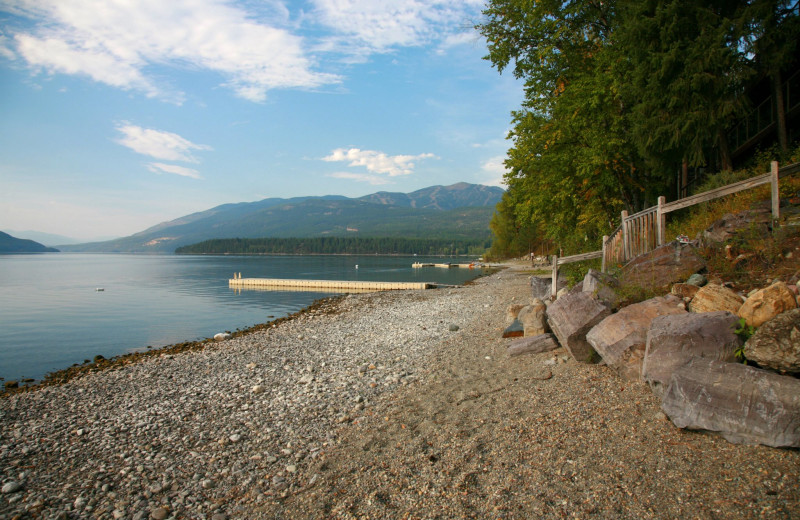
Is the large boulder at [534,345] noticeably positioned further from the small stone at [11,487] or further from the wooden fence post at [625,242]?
the small stone at [11,487]

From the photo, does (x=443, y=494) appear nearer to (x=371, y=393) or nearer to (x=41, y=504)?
(x=371, y=393)

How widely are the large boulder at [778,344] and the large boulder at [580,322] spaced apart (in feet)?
10.0

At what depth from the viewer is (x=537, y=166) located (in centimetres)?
2253

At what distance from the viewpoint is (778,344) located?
5.36 metres

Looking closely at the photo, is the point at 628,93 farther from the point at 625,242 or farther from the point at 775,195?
the point at 775,195

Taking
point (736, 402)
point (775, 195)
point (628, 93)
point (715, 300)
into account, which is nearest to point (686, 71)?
point (628, 93)

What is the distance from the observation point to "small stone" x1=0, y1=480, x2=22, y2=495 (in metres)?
6.42

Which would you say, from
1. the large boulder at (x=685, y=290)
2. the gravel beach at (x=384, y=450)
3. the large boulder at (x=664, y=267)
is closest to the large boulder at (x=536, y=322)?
the gravel beach at (x=384, y=450)

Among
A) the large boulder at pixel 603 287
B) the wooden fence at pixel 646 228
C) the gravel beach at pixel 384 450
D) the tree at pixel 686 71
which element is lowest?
the gravel beach at pixel 384 450

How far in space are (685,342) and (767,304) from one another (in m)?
1.09

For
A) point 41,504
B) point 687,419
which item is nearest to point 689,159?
point 687,419

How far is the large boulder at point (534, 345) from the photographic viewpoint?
10.2 metres

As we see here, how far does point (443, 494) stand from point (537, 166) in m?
19.8

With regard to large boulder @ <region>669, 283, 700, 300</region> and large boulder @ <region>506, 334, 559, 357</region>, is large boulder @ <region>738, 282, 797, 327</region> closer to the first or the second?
large boulder @ <region>669, 283, 700, 300</region>
